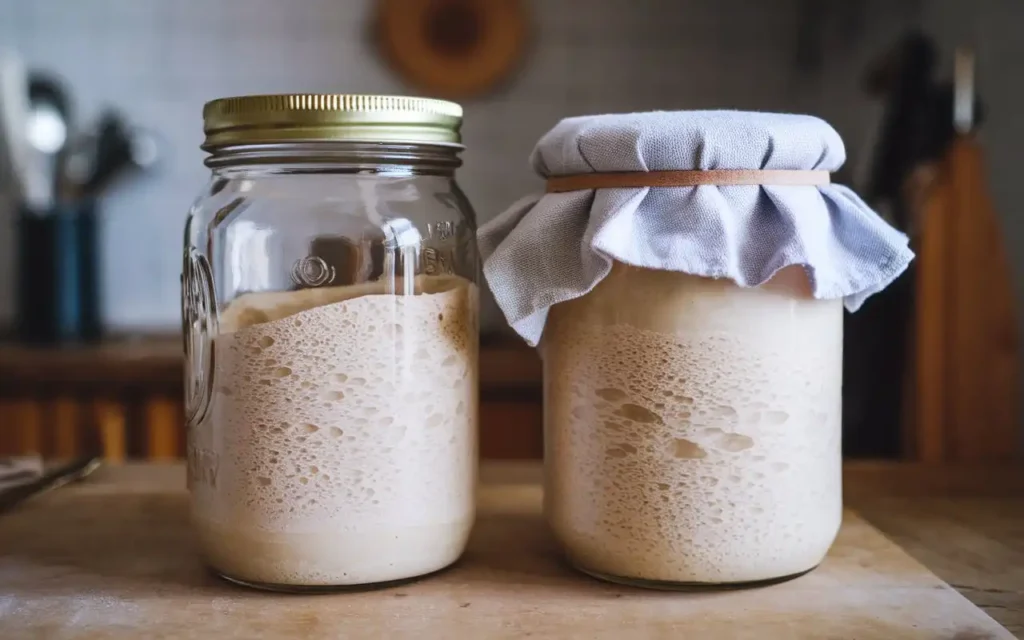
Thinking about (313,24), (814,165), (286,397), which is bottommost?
(286,397)

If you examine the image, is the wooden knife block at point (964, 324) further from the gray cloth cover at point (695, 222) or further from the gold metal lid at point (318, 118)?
the gold metal lid at point (318, 118)

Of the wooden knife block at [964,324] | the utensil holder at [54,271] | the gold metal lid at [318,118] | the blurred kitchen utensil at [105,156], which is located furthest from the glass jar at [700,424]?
the blurred kitchen utensil at [105,156]

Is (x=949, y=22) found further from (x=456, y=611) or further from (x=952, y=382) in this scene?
(x=456, y=611)

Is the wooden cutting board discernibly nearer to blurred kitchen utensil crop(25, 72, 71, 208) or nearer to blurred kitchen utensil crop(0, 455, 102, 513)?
blurred kitchen utensil crop(0, 455, 102, 513)

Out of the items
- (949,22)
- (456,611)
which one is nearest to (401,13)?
(949,22)

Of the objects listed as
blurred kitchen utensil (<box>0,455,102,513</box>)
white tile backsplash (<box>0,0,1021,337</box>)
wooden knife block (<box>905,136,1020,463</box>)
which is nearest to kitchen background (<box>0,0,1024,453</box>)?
white tile backsplash (<box>0,0,1021,337</box>)

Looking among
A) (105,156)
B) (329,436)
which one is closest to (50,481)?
(329,436)
